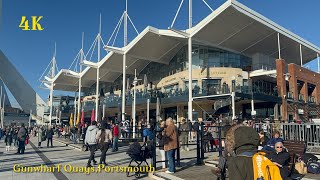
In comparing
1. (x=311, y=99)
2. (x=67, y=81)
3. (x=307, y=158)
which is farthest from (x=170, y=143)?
(x=67, y=81)

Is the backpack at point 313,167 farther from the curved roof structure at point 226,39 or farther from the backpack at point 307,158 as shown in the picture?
the curved roof structure at point 226,39

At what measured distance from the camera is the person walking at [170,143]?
8734 mm

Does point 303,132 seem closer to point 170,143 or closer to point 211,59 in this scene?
point 170,143

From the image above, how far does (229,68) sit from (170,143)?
25140 millimetres

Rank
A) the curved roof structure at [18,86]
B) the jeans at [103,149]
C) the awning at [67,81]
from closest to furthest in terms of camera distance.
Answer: the jeans at [103,149] → the awning at [67,81] → the curved roof structure at [18,86]

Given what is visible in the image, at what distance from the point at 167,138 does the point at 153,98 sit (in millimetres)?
24322

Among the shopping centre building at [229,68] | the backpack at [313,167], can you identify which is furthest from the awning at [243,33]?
the backpack at [313,167]

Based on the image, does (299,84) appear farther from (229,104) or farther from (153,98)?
(153,98)

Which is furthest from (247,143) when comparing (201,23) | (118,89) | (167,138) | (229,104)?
(118,89)

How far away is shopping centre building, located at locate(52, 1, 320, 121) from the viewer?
26781 millimetres

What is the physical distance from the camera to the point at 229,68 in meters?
32.5

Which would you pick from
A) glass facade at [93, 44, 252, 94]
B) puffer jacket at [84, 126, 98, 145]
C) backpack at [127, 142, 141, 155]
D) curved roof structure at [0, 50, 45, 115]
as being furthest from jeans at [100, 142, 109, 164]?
curved roof structure at [0, 50, 45, 115]

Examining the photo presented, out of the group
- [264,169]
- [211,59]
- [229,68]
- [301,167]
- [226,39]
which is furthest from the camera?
[211,59]

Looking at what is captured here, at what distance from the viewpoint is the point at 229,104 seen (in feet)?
82.8
